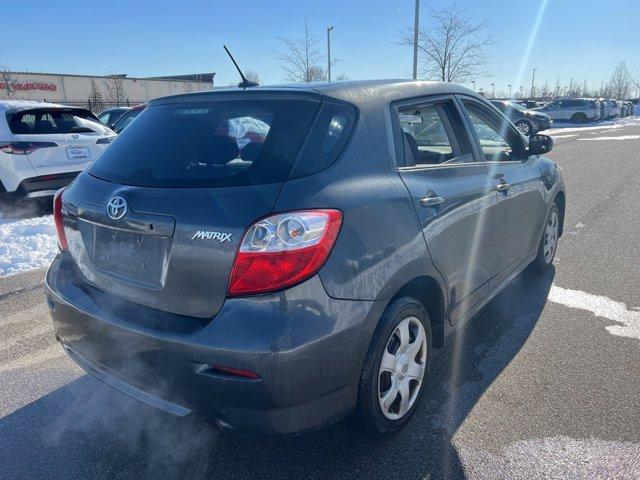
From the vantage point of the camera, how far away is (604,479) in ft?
7.24

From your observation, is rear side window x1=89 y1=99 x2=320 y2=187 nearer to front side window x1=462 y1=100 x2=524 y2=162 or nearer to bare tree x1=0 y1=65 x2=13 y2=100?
front side window x1=462 y1=100 x2=524 y2=162

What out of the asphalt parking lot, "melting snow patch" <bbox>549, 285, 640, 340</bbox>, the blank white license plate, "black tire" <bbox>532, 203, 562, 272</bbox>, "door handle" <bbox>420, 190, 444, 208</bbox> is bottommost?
"melting snow patch" <bbox>549, 285, 640, 340</bbox>

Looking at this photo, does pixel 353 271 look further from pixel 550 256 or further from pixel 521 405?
pixel 550 256

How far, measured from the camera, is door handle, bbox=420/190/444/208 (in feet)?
8.08

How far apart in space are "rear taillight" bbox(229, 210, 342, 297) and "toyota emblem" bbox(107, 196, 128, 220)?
0.61m

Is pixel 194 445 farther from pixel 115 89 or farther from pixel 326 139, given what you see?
pixel 115 89

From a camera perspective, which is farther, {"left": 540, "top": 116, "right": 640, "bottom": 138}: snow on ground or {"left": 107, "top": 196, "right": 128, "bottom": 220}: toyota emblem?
{"left": 540, "top": 116, "right": 640, "bottom": 138}: snow on ground

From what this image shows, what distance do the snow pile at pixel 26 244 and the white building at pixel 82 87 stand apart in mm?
38952

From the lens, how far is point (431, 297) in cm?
266

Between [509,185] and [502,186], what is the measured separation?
16 cm

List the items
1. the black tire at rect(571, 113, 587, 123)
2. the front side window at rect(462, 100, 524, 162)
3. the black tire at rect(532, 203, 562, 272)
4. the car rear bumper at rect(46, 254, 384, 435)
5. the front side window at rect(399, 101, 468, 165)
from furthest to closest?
the black tire at rect(571, 113, 587, 123) → the black tire at rect(532, 203, 562, 272) → the front side window at rect(462, 100, 524, 162) → the front side window at rect(399, 101, 468, 165) → the car rear bumper at rect(46, 254, 384, 435)

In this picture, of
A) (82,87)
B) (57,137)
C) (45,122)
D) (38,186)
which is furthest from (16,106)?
(82,87)

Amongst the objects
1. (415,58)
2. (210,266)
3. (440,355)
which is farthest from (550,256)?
(415,58)

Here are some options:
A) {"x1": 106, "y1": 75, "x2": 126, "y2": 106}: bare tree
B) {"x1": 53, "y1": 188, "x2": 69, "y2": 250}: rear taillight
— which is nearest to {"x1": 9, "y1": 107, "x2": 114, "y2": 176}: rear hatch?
{"x1": 53, "y1": 188, "x2": 69, "y2": 250}: rear taillight
